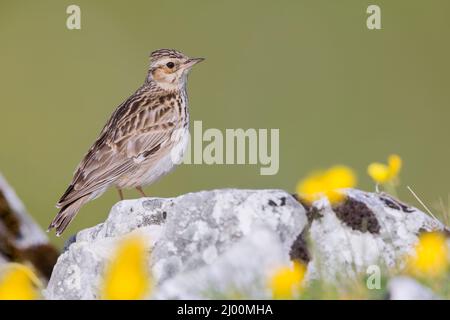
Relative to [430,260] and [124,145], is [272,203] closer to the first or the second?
[430,260]

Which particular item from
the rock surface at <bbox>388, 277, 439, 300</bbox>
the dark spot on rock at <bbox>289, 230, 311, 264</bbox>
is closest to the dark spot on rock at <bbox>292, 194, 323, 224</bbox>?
the dark spot on rock at <bbox>289, 230, 311, 264</bbox>

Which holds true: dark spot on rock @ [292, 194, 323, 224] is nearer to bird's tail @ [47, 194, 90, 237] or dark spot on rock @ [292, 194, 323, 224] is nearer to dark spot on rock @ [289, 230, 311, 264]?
dark spot on rock @ [289, 230, 311, 264]

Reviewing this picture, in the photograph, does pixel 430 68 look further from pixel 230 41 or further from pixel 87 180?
pixel 87 180

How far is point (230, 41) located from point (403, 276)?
74.9 feet

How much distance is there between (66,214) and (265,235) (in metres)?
4.96

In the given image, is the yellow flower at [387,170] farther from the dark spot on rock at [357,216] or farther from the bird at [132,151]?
the bird at [132,151]

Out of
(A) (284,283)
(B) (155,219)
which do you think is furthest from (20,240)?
(A) (284,283)

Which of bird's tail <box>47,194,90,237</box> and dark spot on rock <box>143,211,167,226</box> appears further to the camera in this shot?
bird's tail <box>47,194,90,237</box>

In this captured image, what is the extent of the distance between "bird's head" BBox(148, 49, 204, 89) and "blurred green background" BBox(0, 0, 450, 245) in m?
9.21

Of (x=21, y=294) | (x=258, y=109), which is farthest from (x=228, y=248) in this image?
(x=258, y=109)

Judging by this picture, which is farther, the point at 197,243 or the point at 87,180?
the point at 87,180

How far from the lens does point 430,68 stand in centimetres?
2791

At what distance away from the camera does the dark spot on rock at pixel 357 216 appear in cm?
850

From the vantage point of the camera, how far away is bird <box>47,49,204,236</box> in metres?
12.3
